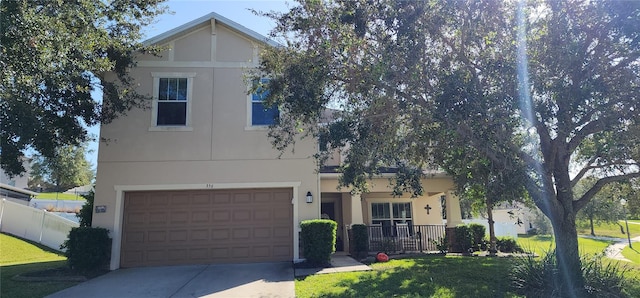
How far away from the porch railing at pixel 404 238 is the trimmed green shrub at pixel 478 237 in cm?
119

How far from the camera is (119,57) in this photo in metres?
11.3

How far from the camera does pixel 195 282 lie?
9109 mm

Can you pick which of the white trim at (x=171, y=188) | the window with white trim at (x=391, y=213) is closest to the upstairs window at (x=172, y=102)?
the white trim at (x=171, y=188)

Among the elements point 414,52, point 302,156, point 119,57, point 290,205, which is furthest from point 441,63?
point 119,57

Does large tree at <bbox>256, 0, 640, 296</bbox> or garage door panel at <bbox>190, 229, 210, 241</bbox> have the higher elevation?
large tree at <bbox>256, 0, 640, 296</bbox>

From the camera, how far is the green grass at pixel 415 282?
7695 mm

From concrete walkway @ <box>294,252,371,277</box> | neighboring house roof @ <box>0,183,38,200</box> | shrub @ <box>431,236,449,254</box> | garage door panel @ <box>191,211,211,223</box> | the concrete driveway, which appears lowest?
the concrete driveway

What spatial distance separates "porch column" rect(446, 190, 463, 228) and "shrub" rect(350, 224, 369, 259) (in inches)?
168

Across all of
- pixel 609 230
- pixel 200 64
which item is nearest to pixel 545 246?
pixel 200 64

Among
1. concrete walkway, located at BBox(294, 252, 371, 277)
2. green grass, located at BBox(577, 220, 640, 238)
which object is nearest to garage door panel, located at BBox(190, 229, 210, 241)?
concrete walkway, located at BBox(294, 252, 371, 277)

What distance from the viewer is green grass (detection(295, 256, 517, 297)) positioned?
7695 mm

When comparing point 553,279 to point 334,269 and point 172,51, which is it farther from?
point 172,51

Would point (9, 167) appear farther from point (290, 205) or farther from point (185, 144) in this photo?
point (290, 205)

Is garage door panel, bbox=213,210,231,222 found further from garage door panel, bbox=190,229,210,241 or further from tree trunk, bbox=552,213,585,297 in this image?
tree trunk, bbox=552,213,585,297
